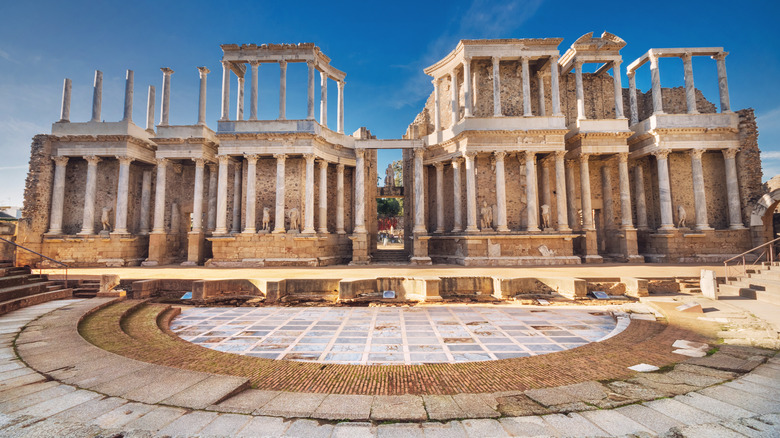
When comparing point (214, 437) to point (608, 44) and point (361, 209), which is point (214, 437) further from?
point (608, 44)

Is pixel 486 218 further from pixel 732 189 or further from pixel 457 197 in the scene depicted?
pixel 732 189

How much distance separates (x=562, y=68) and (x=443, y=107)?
8.65m

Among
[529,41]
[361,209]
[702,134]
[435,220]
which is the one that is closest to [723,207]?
[702,134]

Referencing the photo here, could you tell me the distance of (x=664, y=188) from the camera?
19.1 metres

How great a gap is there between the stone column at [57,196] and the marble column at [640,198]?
36238mm

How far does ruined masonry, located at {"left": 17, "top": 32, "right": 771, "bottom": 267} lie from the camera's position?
1862cm

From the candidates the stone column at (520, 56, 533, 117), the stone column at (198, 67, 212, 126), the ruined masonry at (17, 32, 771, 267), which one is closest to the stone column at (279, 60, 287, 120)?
the ruined masonry at (17, 32, 771, 267)

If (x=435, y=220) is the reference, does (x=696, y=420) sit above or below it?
below

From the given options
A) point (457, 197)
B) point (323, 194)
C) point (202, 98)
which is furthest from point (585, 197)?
point (202, 98)

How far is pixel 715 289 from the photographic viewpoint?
28.9 ft

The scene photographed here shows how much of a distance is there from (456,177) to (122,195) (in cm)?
2100

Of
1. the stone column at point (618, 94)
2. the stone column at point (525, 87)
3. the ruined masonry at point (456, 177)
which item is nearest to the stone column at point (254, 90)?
the ruined masonry at point (456, 177)

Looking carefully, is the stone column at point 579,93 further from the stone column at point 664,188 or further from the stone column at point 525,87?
the stone column at point 664,188

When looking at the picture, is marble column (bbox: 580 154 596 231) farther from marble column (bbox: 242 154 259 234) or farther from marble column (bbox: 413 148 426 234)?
marble column (bbox: 242 154 259 234)
